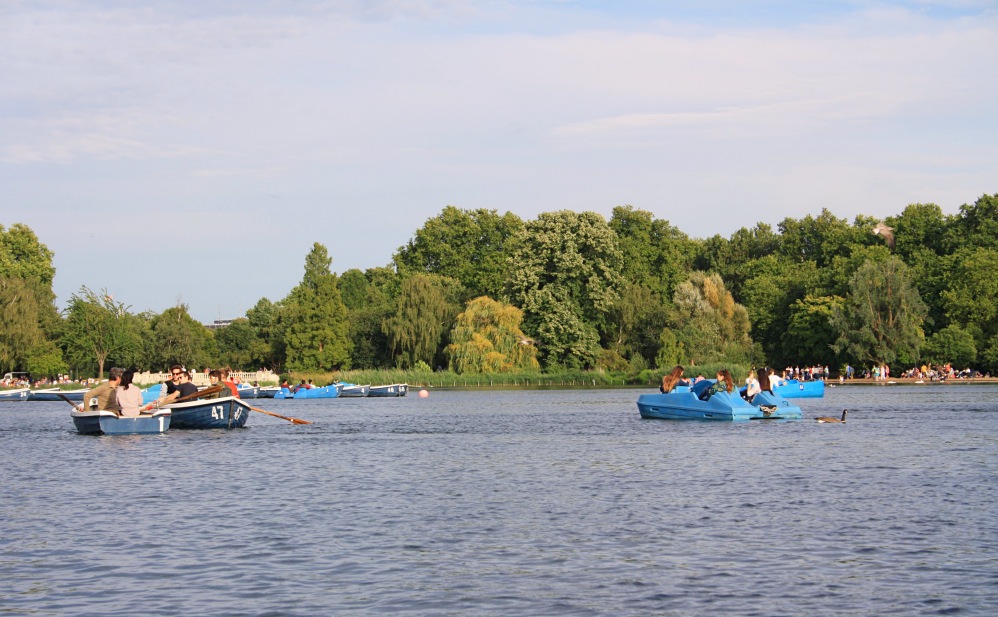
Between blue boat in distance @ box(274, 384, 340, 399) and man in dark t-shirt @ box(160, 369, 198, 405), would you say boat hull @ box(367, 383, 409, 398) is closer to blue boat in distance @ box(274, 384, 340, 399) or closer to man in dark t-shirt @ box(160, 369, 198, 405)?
blue boat in distance @ box(274, 384, 340, 399)

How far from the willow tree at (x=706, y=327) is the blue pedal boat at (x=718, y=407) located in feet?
143

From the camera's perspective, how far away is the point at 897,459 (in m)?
22.2

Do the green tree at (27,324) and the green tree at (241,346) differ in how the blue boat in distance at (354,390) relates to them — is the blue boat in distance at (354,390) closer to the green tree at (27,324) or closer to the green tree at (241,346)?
the green tree at (27,324)

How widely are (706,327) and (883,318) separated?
1192 centimetres

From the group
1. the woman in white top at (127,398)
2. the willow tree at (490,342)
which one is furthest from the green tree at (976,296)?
the woman in white top at (127,398)

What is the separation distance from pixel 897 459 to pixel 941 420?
12944mm

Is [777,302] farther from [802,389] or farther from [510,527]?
[510,527]

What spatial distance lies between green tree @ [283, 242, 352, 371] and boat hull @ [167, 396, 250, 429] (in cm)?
5577

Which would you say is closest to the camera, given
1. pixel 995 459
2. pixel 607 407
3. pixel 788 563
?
pixel 788 563

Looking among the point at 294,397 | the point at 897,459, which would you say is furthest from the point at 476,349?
the point at 897,459

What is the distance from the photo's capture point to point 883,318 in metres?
78.8

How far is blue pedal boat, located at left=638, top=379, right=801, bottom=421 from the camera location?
3359 centimetres

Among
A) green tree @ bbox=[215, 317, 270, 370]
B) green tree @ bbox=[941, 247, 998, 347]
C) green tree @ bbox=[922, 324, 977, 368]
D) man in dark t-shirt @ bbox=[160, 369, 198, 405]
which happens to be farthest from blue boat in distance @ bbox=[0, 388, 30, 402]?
green tree @ bbox=[941, 247, 998, 347]

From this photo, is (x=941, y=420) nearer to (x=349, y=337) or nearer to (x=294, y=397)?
(x=294, y=397)
